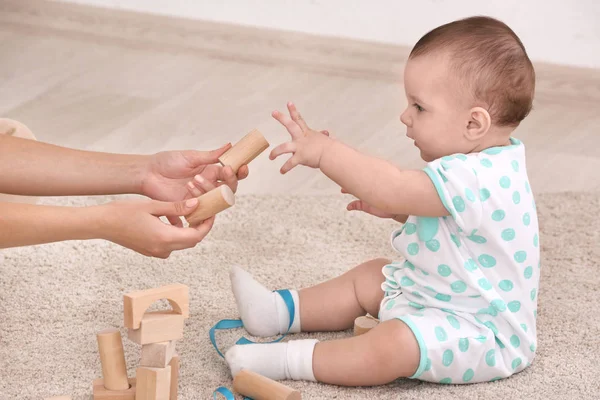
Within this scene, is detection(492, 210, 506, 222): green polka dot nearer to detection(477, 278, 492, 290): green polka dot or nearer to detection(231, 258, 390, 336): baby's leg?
detection(477, 278, 492, 290): green polka dot

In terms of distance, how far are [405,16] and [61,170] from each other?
1.59 meters

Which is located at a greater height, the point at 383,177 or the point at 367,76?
the point at 383,177

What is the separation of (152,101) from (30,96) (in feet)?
1.04

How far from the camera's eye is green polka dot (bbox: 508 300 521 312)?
1082 millimetres

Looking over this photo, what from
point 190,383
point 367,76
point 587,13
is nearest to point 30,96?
point 367,76

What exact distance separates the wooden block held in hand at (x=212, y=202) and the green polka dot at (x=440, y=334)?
0.30 meters

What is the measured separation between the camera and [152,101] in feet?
7.39

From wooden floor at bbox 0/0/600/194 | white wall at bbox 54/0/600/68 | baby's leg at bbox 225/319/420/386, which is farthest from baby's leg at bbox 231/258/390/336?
white wall at bbox 54/0/600/68

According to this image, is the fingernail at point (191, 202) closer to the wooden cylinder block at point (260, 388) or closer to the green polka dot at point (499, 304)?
the wooden cylinder block at point (260, 388)

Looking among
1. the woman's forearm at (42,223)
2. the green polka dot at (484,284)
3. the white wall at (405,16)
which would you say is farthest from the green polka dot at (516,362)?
the white wall at (405,16)

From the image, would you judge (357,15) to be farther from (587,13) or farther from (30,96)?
(30,96)

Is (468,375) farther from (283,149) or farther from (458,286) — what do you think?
(283,149)

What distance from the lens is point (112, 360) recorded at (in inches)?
37.6

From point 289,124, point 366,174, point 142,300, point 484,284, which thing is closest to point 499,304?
point 484,284
